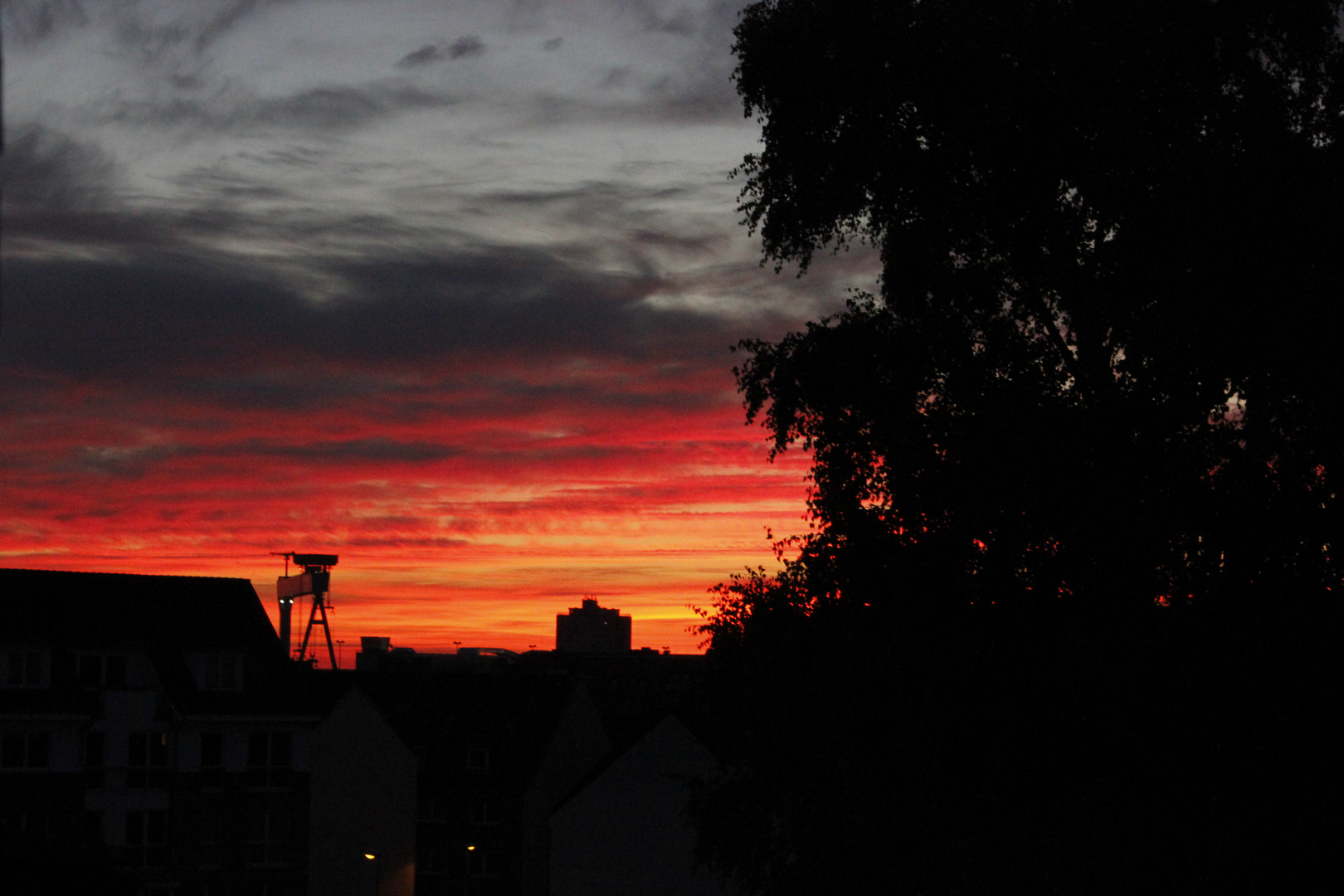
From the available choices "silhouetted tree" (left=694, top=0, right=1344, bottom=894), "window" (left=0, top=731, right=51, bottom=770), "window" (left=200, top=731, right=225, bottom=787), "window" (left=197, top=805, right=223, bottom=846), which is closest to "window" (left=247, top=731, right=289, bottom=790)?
"window" (left=200, top=731, right=225, bottom=787)

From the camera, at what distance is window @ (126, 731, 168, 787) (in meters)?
57.5

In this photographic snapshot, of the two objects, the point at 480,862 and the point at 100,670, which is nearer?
the point at 100,670

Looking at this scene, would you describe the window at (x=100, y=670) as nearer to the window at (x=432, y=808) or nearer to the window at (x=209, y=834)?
the window at (x=209, y=834)

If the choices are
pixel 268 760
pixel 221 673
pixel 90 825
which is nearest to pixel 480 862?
pixel 268 760

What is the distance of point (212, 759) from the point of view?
193 feet

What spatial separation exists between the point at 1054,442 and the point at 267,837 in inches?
1871

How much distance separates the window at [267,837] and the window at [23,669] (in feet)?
33.9

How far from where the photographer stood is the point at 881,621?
22.0 m

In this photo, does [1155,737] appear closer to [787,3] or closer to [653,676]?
[787,3]

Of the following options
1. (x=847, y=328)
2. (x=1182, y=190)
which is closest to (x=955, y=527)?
(x=847, y=328)

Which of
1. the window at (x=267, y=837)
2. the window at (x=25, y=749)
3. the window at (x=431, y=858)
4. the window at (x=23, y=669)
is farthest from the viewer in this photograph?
the window at (x=431, y=858)

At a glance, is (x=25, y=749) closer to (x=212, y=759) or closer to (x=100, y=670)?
(x=100, y=670)

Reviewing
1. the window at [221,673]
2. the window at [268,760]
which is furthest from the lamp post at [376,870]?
the window at [221,673]

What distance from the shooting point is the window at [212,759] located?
5856cm
